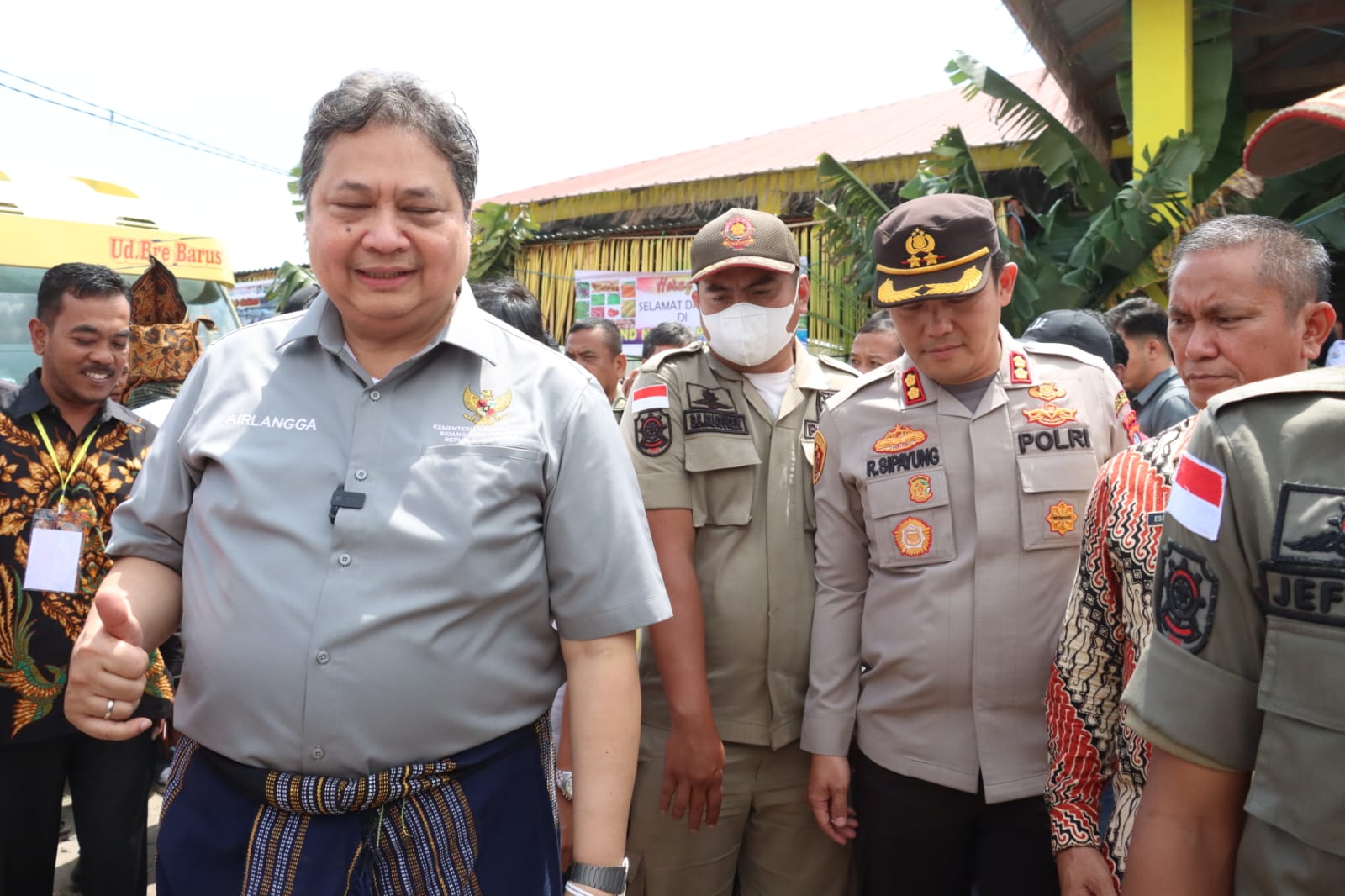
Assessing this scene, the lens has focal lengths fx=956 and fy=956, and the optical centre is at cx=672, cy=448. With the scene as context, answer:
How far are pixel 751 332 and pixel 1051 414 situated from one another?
31.7 inches

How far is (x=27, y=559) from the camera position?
9.21ft

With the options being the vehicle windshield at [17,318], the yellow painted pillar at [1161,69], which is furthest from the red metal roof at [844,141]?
the vehicle windshield at [17,318]

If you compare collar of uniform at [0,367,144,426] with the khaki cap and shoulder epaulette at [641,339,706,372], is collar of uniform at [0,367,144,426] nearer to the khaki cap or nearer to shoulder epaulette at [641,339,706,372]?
shoulder epaulette at [641,339,706,372]

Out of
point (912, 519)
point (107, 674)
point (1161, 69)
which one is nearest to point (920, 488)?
point (912, 519)

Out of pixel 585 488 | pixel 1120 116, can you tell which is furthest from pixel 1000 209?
pixel 585 488

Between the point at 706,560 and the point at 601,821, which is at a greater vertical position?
the point at 706,560

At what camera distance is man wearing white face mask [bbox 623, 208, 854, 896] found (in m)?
2.41

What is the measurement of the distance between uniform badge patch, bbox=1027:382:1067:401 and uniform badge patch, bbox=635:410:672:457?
905 millimetres

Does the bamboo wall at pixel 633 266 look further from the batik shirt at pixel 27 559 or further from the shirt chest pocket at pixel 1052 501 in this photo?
the shirt chest pocket at pixel 1052 501

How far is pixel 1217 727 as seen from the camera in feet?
3.68

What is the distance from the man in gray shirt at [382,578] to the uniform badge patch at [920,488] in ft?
2.64

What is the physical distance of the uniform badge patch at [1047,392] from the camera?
2.24m

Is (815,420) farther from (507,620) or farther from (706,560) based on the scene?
(507,620)

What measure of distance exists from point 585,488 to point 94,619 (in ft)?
2.58
